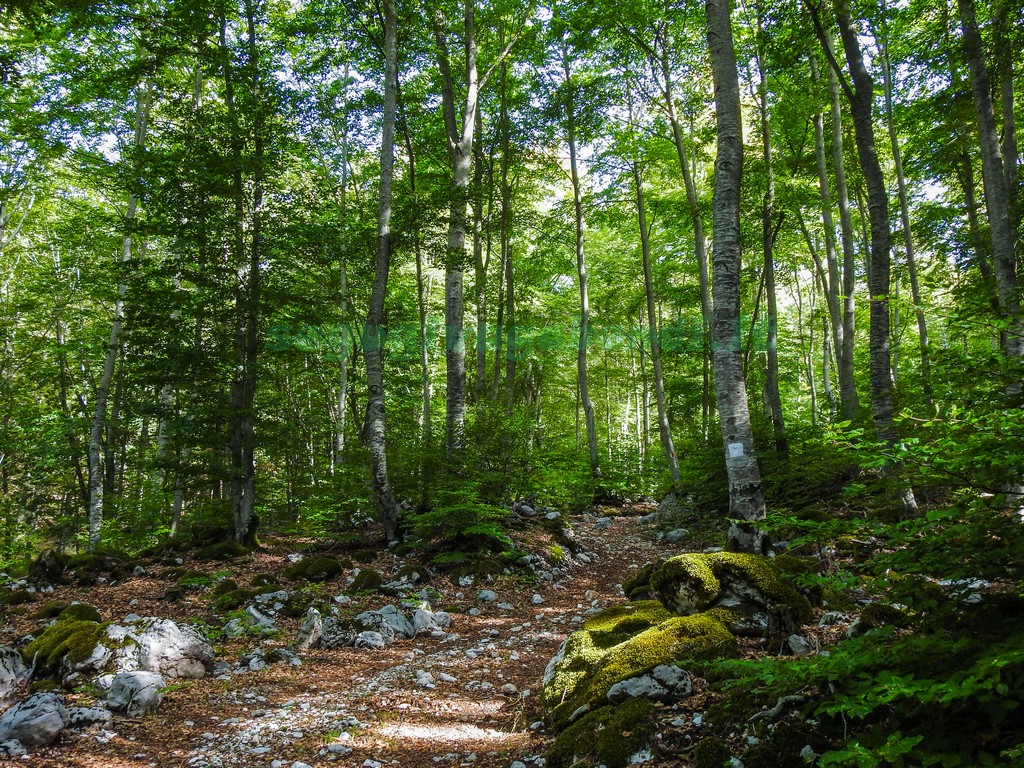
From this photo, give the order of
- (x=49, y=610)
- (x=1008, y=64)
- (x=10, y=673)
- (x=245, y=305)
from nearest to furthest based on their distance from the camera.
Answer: (x=10, y=673), (x=49, y=610), (x=1008, y=64), (x=245, y=305)

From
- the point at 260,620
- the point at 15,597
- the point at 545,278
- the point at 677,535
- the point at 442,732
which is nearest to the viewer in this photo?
the point at 442,732

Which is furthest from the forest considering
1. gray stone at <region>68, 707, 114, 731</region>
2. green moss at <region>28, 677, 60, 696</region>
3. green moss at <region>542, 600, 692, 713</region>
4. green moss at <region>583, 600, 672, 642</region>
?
green moss at <region>28, 677, 60, 696</region>

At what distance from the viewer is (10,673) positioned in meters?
4.47

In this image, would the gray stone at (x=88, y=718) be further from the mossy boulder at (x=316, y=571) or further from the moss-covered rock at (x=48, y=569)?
the moss-covered rock at (x=48, y=569)

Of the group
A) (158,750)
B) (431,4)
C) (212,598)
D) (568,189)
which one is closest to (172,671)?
(158,750)

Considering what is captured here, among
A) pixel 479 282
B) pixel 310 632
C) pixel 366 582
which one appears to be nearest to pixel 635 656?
pixel 310 632

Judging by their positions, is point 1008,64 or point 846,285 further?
point 846,285

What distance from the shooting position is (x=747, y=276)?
1575 centimetres

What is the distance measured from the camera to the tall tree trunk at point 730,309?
580 cm

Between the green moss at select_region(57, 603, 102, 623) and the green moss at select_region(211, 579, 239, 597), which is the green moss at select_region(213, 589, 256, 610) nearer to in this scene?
the green moss at select_region(211, 579, 239, 597)

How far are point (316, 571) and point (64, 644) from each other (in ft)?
12.5

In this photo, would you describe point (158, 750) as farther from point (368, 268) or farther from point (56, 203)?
point (56, 203)

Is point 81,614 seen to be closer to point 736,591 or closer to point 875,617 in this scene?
point 736,591

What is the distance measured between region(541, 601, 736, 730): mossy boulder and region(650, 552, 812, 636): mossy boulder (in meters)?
0.31
